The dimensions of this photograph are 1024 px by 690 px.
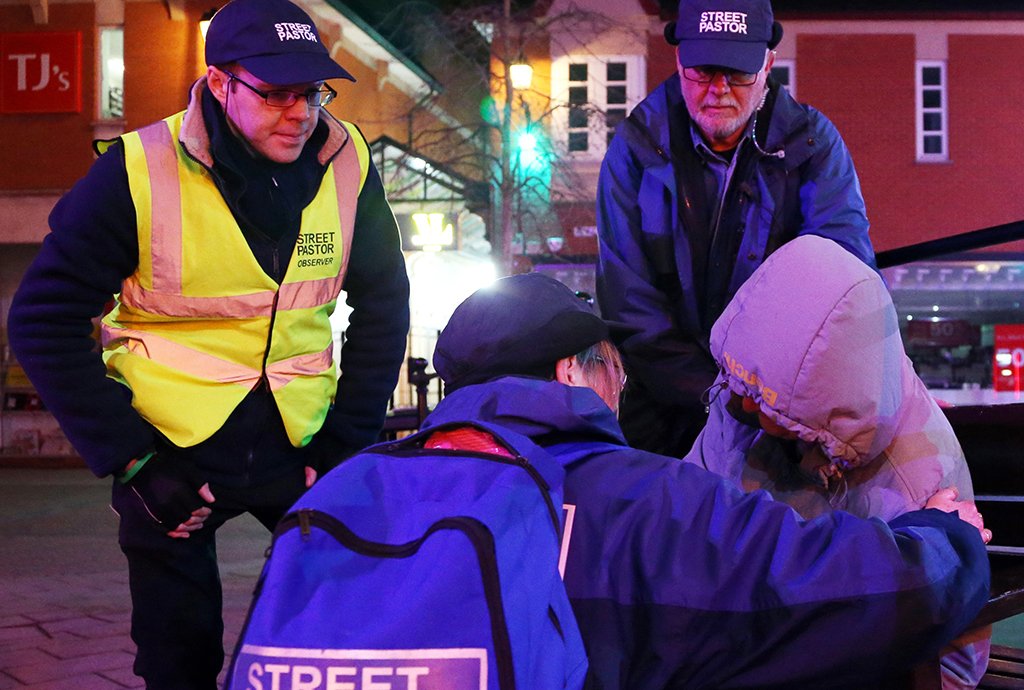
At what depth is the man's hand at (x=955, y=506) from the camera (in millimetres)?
1972

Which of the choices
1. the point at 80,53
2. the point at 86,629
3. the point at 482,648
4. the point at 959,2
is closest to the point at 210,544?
the point at 482,648

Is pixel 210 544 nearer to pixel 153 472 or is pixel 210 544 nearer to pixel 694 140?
pixel 153 472

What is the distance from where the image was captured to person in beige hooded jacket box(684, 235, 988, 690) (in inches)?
78.7

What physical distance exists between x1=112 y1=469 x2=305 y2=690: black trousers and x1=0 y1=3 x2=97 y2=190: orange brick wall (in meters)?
17.3

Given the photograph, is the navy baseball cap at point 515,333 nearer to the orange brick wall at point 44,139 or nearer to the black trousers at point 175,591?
the black trousers at point 175,591

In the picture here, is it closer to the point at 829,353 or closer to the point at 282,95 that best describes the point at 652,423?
the point at 282,95

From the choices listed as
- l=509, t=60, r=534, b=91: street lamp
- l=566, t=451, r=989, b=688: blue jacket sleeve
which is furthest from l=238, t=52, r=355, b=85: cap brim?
l=509, t=60, r=534, b=91: street lamp

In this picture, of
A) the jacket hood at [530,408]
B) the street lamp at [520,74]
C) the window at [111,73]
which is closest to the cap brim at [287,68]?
the jacket hood at [530,408]

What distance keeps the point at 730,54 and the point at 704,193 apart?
0.37 metres

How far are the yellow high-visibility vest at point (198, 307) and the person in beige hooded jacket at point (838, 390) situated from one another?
104 centimetres

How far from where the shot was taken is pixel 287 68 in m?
2.71

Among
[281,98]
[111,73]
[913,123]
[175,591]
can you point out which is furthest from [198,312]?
[913,123]

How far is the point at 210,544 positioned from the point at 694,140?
1548mm

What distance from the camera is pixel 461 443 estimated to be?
1.66 metres
